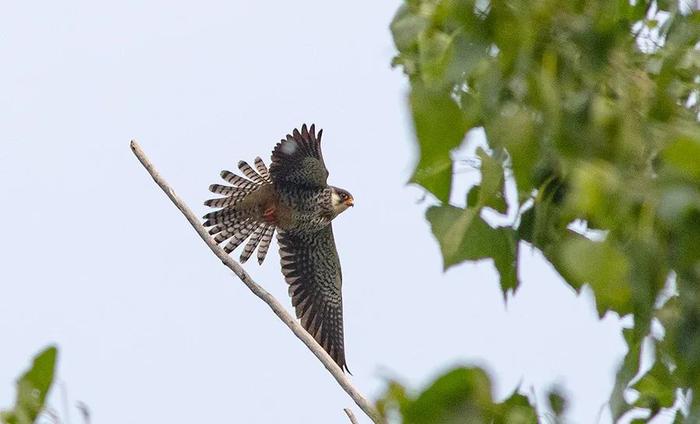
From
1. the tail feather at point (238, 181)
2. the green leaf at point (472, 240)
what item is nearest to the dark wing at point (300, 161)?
the tail feather at point (238, 181)

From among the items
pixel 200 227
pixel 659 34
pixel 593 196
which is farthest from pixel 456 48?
pixel 200 227

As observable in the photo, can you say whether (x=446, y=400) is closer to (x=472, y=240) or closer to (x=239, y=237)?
(x=472, y=240)

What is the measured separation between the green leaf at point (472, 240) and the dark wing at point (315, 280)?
7.46 meters

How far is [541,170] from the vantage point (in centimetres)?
169

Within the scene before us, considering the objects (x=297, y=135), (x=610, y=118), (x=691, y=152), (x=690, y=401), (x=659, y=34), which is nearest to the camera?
(x=691, y=152)

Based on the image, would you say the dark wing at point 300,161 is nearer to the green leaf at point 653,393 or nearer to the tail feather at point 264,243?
the tail feather at point 264,243

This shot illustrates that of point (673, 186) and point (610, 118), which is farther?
point (610, 118)

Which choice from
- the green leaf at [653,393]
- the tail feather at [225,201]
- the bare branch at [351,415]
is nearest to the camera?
the green leaf at [653,393]

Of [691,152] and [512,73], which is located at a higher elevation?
[512,73]

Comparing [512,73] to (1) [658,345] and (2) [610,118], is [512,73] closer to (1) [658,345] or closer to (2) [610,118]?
(2) [610,118]

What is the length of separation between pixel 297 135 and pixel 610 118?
283 inches

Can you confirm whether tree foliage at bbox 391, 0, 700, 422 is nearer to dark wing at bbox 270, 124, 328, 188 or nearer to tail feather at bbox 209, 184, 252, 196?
dark wing at bbox 270, 124, 328, 188

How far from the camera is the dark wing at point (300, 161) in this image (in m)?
8.48

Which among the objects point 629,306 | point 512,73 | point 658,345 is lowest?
point 658,345
